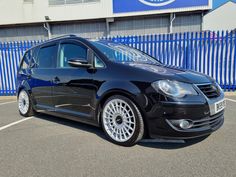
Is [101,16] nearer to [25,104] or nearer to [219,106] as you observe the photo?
[25,104]

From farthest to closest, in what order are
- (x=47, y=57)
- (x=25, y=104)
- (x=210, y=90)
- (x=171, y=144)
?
(x=25, y=104)
(x=47, y=57)
(x=171, y=144)
(x=210, y=90)

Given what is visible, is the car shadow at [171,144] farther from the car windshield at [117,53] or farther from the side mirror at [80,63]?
the side mirror at [80,63]

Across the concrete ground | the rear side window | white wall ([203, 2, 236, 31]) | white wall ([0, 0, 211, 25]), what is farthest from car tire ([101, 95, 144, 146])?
white wall ([203, 2, 236, 31])

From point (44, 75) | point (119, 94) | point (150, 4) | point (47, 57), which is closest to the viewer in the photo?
point (119, 94)

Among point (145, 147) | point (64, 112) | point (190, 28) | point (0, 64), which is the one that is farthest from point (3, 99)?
point (190, 28)

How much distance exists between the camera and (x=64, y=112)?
404 cm

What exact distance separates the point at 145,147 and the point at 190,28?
13.0 metres

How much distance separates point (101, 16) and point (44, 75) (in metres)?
10.9

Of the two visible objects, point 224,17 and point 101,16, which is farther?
point 224,17

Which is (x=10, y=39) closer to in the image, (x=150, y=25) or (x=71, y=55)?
(x=150, y=25)

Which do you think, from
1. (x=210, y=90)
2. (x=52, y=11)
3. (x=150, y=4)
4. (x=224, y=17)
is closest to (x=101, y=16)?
(x=150, y=4)

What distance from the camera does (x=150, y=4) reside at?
13617 millimetres

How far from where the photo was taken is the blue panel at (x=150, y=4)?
1328 cm

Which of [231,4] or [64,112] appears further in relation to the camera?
[231,4]
